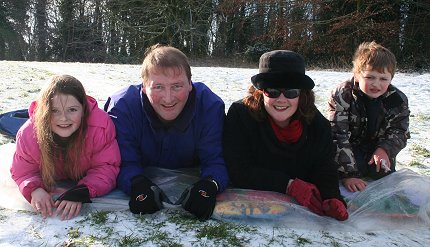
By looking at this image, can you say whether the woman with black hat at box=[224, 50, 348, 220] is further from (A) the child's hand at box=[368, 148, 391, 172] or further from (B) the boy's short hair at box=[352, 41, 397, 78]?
(B) the boy's short hair at box=[352, 41, 397, 78]

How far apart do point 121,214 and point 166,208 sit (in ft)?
0.88

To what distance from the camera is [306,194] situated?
259 cm

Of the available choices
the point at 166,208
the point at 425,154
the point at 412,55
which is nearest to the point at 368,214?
the point at 166,208

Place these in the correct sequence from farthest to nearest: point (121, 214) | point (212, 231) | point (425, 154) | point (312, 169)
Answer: point (425, 154)
point (312, 169)
point (121, 214)
point (212, 231)

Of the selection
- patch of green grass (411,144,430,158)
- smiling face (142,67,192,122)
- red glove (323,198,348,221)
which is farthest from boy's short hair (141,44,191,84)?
patch of green grass (411,144,430,158)

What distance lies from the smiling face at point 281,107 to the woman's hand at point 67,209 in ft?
4.25

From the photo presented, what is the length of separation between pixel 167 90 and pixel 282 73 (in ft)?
2.34

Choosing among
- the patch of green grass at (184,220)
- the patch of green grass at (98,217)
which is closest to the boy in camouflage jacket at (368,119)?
the patch of green grass at (184,220)

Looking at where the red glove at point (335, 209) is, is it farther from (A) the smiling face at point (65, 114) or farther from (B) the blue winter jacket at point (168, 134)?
(A) the smiling face at point (65, 114)

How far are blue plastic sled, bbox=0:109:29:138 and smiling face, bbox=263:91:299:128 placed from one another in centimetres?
247

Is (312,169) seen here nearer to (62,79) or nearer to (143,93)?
(143,93)

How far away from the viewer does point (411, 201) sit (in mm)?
2656

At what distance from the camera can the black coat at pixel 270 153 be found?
2.74 meters

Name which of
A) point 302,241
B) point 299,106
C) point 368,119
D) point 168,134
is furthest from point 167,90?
point 368,119
